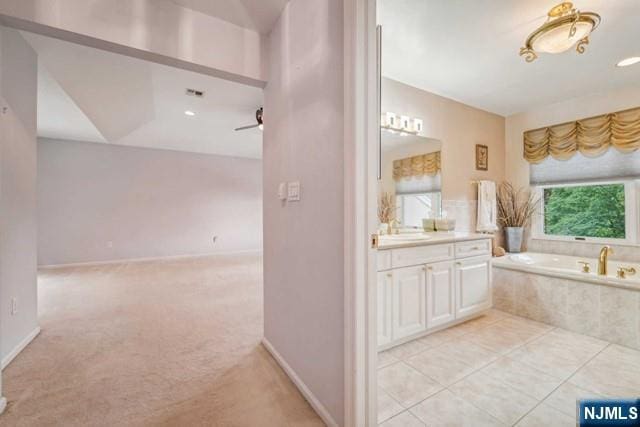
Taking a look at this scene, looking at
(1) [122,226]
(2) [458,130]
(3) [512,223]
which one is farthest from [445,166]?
(1) [122,226]

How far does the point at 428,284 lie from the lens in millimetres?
2207

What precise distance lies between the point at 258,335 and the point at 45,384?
1374mm

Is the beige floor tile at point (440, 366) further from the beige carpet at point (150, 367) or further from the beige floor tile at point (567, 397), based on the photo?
the beige carpet at point (150, 367)

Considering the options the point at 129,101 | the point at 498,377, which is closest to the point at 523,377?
the point at 498,377

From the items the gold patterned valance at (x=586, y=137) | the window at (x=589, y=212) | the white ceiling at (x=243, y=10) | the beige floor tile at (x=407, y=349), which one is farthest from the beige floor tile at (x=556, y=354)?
the white ceiling at (x=243, y=10)

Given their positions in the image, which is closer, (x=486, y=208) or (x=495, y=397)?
(x=495, y=397)

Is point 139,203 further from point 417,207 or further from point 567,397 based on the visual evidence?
point 567,397

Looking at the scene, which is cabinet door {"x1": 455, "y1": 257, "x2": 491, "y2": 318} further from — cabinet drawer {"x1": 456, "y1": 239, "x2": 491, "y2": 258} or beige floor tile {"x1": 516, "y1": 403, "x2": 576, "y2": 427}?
beige floor tile {"x1": 516, "y1": 403, "x2": 576, "y2": 427}

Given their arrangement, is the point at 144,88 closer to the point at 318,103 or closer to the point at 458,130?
the point at 318,103

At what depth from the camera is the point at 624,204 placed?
301 centimetres

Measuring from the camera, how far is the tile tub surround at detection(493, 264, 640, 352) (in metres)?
2.12

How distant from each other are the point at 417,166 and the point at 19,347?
410 centimetres

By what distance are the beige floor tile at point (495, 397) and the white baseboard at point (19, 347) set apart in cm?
304

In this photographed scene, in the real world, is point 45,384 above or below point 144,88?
below
